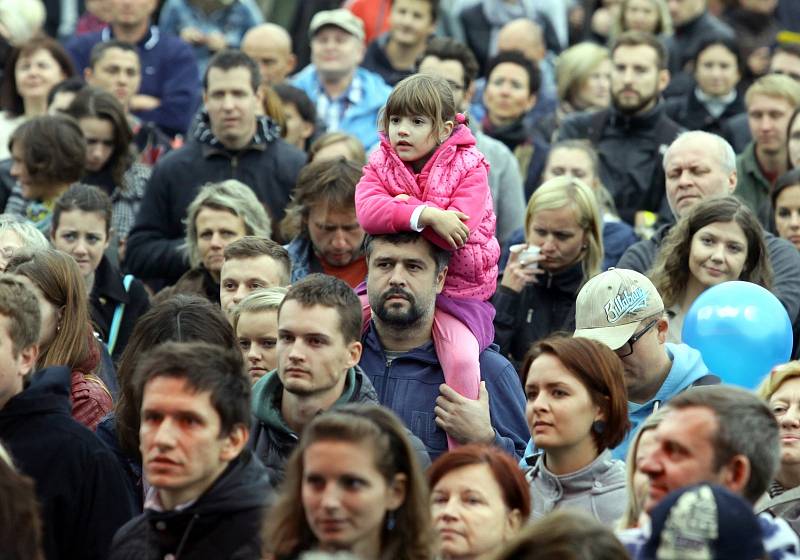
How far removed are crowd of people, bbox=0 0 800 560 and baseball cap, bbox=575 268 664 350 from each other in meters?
0.02

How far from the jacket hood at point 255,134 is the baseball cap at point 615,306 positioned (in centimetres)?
353

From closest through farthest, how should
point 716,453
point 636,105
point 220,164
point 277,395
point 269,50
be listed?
1. point 716,453
2. point 277,395
3. point 220,164
4. point 636,105
5. point 269,50

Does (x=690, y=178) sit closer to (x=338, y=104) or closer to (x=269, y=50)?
(x=338, y=104)

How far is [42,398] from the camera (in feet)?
21.3

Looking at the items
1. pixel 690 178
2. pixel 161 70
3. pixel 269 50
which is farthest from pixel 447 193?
pixel 269 50

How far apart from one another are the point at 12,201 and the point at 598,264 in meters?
3.61

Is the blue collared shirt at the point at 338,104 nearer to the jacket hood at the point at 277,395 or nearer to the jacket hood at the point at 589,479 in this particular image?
the jacket hood at the point at 277,395

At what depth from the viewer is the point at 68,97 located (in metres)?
11.9

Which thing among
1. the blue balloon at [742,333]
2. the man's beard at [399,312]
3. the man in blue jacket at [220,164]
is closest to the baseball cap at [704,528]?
the man's beard at [399,312]

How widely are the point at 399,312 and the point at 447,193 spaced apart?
57 cm

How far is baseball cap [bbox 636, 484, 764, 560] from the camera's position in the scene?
468cm

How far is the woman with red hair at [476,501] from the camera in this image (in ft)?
19.9

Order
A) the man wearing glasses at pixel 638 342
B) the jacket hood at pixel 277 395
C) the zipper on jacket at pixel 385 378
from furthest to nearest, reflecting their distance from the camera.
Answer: the zipper on jacket at pixel 385 378, the man wearing glasses at pixel 638 342, the jacket hood at pixel 277 395

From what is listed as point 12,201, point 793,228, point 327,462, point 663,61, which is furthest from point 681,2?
point 327,462
